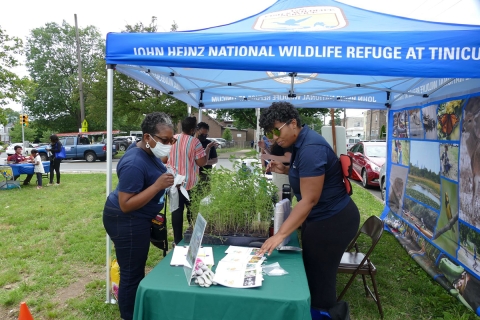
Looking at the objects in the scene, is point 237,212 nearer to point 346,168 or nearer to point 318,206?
point 318,206

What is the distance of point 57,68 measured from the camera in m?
35.5

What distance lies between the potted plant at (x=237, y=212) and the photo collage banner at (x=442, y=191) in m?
2.06

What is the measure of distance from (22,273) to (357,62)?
420cm

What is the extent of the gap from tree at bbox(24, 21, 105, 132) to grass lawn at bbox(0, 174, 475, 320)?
3288cm

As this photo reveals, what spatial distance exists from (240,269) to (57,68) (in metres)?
40.6

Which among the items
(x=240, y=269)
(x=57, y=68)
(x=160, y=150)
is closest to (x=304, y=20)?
(x=160, y=150)

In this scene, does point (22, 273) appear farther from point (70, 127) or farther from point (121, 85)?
point (70, 127)

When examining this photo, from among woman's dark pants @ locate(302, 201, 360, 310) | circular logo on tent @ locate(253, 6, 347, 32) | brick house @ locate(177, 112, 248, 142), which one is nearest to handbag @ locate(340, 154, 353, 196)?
woman's dark pants @ locate(302, 201, 360, 310)

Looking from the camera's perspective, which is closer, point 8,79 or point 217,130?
point 8,79

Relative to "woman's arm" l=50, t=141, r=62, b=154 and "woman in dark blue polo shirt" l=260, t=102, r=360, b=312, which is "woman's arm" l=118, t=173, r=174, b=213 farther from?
"woman's arm" l=50, t=141, r=62, b=154

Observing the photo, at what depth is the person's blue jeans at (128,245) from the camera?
2188 millimetres

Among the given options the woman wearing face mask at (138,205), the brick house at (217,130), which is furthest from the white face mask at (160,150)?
the brick house at (217,130)

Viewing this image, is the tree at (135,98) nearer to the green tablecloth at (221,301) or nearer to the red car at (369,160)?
the red car at (369,160)

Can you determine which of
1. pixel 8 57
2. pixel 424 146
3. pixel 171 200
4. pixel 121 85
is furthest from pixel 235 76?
pixel 121 85
